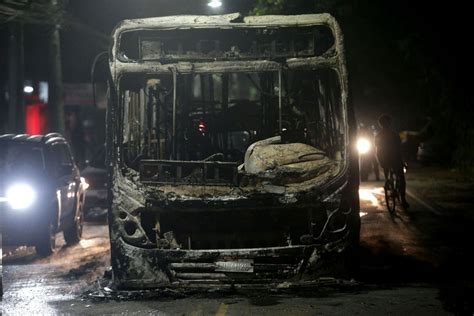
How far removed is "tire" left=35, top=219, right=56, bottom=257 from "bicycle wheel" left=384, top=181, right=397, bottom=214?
22.7ft

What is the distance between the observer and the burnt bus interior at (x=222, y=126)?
759cm

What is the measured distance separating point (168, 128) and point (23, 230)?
3702 mm

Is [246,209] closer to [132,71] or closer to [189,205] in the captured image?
[189,205]

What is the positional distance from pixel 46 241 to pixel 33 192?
82cm

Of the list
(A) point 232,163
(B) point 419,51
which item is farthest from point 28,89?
(A) point 232,163

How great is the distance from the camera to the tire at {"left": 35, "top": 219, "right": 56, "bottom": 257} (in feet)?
36.1

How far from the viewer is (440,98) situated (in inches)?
972

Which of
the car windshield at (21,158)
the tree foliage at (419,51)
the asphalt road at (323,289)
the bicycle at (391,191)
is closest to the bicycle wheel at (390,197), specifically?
the bicycle at (391,191)

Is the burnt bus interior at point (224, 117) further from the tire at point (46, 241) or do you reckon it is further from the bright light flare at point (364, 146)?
the bright light flare at point (364, 146)

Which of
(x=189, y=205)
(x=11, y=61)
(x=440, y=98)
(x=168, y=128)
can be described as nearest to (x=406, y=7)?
(x=440, y=98)

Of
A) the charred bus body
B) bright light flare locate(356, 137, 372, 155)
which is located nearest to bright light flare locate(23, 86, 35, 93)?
bright light flare locate(356, 137, 372, 155)

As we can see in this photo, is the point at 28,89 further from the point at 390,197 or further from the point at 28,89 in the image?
the point at 390,197

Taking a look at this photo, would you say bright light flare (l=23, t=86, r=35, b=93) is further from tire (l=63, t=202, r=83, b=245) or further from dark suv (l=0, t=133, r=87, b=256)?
dark suv (l=0, t=133, r=87, b=256)

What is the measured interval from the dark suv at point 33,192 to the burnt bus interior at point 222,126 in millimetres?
3269
